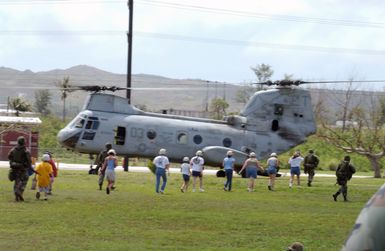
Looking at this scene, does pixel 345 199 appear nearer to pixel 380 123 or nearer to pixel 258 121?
pixel 258 121

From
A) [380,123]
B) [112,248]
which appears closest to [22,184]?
[112,248]

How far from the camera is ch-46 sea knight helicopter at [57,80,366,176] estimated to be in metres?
38.9

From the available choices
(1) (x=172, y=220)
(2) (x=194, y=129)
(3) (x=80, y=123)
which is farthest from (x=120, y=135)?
(1) (x=172, y=220)

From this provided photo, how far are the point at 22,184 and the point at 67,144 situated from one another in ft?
52.6

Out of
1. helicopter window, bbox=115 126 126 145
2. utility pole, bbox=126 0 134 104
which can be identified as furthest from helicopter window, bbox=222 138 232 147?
utility pole, bbox=126 0 134 104

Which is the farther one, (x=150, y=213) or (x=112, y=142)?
(x=112, y=142)

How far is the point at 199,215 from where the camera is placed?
66.3 ft

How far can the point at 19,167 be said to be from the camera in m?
23.1

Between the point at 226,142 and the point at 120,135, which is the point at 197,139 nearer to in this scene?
the point at 226,142

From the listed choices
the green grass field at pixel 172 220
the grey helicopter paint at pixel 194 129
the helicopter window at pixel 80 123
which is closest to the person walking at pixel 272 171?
the green grass field at pixel 172 220

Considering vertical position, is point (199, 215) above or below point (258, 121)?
below

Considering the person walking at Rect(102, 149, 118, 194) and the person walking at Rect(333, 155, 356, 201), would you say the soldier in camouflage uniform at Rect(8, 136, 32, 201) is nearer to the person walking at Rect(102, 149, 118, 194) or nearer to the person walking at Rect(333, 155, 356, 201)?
the person walking at Rect(102, 149, 118, 194)

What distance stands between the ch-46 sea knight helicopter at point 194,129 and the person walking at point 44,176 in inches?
538

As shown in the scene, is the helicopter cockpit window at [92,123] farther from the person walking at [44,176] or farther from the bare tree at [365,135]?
the bare tree at [365,135]
